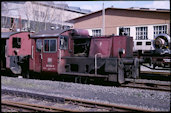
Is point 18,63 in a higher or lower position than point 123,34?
lower

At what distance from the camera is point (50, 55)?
11.4m

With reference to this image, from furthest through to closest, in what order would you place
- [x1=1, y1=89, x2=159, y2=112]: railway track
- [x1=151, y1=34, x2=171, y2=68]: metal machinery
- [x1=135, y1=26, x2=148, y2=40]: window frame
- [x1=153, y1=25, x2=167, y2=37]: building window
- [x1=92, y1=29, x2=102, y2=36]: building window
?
[x1=92, y1=29, x2=102, y2=36]: building window → [x1=135, y1=26, x2=148, y2=40]: window frame → [x1=153, y1=25, x2=167, y2=37]: building window → [x1=151, y1=34, x2=171, y2=68]: metal machinery → [x1=1, y1=89, x2=159, y2=112]: railway track

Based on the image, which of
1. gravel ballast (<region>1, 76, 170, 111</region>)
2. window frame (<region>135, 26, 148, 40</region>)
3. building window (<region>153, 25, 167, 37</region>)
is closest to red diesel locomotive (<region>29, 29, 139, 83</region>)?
gravel ballast (<region>1, 76, 170, 111</region>)

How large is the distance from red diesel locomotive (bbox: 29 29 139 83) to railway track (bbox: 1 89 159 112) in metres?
3.40

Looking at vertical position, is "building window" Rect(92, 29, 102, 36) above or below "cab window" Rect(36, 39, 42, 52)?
above

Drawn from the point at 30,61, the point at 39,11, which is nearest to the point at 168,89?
the point at 30,61

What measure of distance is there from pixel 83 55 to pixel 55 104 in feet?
15.6

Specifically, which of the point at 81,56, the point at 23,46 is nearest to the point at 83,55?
the point at 81,56

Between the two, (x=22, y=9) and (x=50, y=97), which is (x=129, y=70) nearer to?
(x=50, y=97)

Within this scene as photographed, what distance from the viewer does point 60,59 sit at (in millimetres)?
11070

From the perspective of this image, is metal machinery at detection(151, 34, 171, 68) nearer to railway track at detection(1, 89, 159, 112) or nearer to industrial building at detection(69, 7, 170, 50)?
railway track at detection(1, 89, 159, 112)

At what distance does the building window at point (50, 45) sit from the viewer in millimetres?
11178

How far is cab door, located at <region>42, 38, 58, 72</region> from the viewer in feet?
36.7

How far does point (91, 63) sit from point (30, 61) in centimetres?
390
